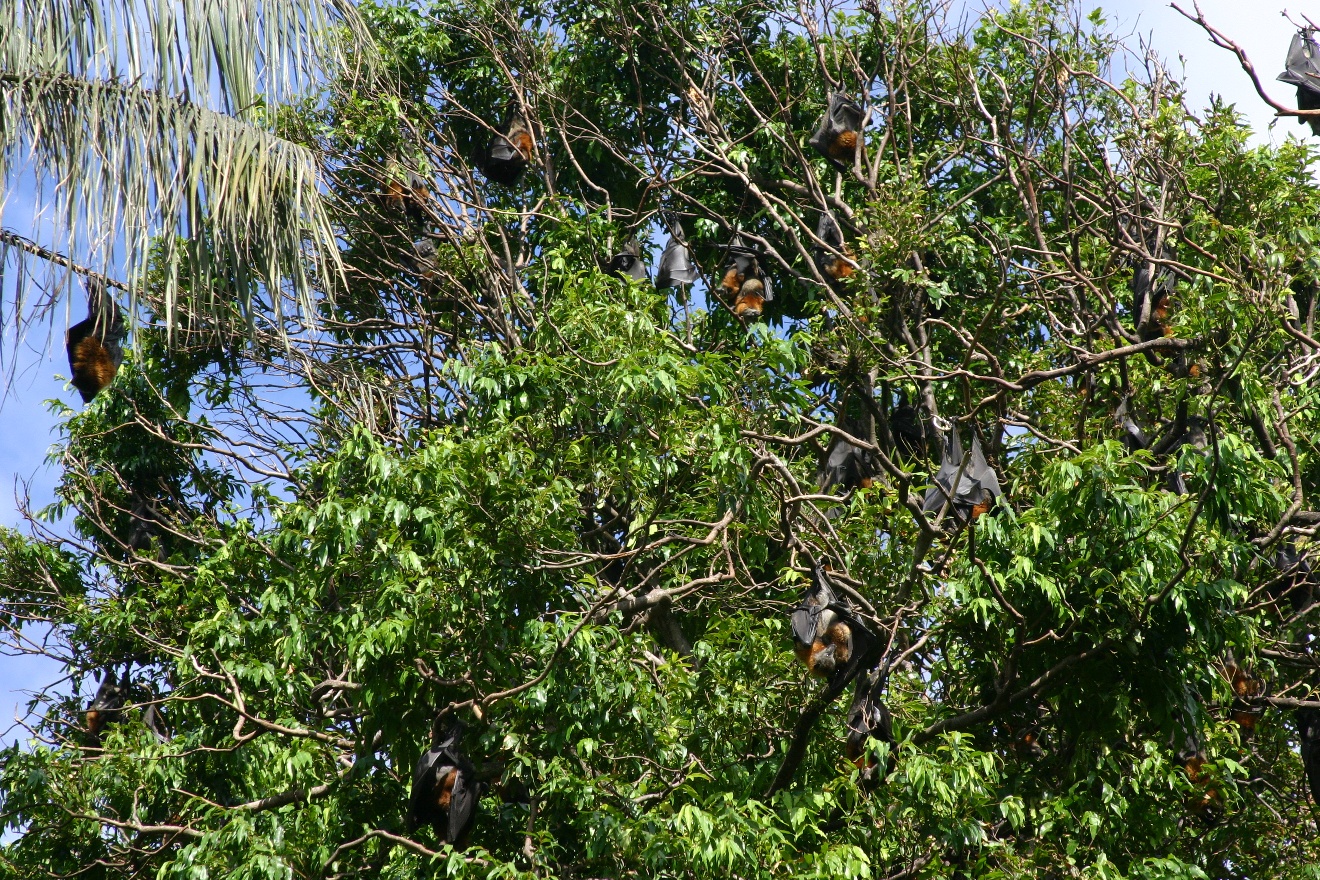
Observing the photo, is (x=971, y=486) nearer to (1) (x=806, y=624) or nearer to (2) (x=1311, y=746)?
(1) (x=806, y=624)

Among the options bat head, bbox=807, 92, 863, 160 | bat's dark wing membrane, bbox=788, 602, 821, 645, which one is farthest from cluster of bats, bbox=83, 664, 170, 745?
bat head, bbox=807, 92, 863, 160

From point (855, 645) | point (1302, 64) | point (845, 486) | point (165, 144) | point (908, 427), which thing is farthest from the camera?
point (908, 427)

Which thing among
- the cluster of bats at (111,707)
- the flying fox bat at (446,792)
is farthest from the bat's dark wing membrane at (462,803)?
the cluster of bats at (111,707)

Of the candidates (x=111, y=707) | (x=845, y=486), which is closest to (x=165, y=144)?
(x=845, y=486)

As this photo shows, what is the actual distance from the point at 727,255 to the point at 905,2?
1.94 meters

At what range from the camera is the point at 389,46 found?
9.20m

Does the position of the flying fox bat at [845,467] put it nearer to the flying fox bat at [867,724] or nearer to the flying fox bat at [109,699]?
the flying fox bat at [867,724]

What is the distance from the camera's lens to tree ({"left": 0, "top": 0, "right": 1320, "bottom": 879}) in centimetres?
523

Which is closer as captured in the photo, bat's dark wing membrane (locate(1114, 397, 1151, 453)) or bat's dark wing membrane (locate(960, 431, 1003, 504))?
bat's dark wing membrane (locate(960, 431, 1003, 504))

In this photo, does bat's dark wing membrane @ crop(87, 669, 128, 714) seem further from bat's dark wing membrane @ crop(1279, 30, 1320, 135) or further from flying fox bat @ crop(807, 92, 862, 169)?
bat's dark wing membrane @ crop(1279, 30, 1320, 135)

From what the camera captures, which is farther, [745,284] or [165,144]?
[745,284]

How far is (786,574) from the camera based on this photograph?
5535 mm

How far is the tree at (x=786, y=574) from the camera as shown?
5.23 metres

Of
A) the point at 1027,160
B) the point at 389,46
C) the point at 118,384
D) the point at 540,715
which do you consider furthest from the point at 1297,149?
the point at 118,384
